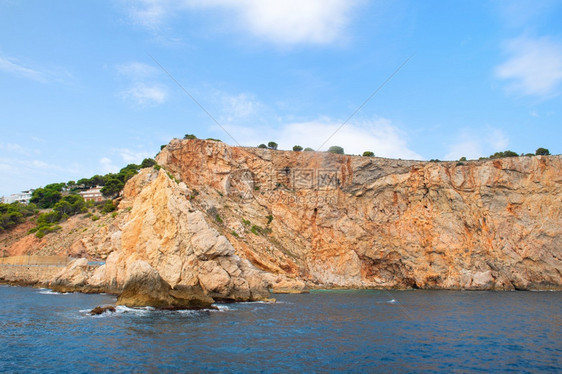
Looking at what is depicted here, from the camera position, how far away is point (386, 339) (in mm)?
20453

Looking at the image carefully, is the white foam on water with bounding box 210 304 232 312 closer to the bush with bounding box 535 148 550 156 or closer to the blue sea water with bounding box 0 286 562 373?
the blue sea water with bounding box 0 286 562 373

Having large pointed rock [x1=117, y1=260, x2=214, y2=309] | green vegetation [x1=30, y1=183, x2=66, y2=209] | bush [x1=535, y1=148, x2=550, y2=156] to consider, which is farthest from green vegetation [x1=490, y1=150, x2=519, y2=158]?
green vegetation [x1=30, y1=183, x2=66, y2=209]

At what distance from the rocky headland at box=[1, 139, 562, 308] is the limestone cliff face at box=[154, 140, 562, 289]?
142mm

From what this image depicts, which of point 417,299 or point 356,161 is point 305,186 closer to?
point 356,161

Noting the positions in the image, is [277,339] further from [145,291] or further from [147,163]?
[147,163]

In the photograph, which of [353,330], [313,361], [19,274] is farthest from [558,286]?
[19,274]

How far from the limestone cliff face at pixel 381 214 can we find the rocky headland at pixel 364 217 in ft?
0.47

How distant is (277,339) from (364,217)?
4014 centimetres

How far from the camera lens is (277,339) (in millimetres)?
19828

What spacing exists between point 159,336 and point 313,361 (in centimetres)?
792

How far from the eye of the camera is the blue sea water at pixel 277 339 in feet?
50.2

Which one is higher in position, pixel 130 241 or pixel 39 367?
pixel 130 241

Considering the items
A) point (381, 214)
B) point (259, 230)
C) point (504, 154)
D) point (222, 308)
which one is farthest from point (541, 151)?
point (222, 308)

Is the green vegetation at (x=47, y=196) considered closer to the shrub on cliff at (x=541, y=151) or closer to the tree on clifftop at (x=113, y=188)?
the tree on clifftop at (x=113, y=188)
